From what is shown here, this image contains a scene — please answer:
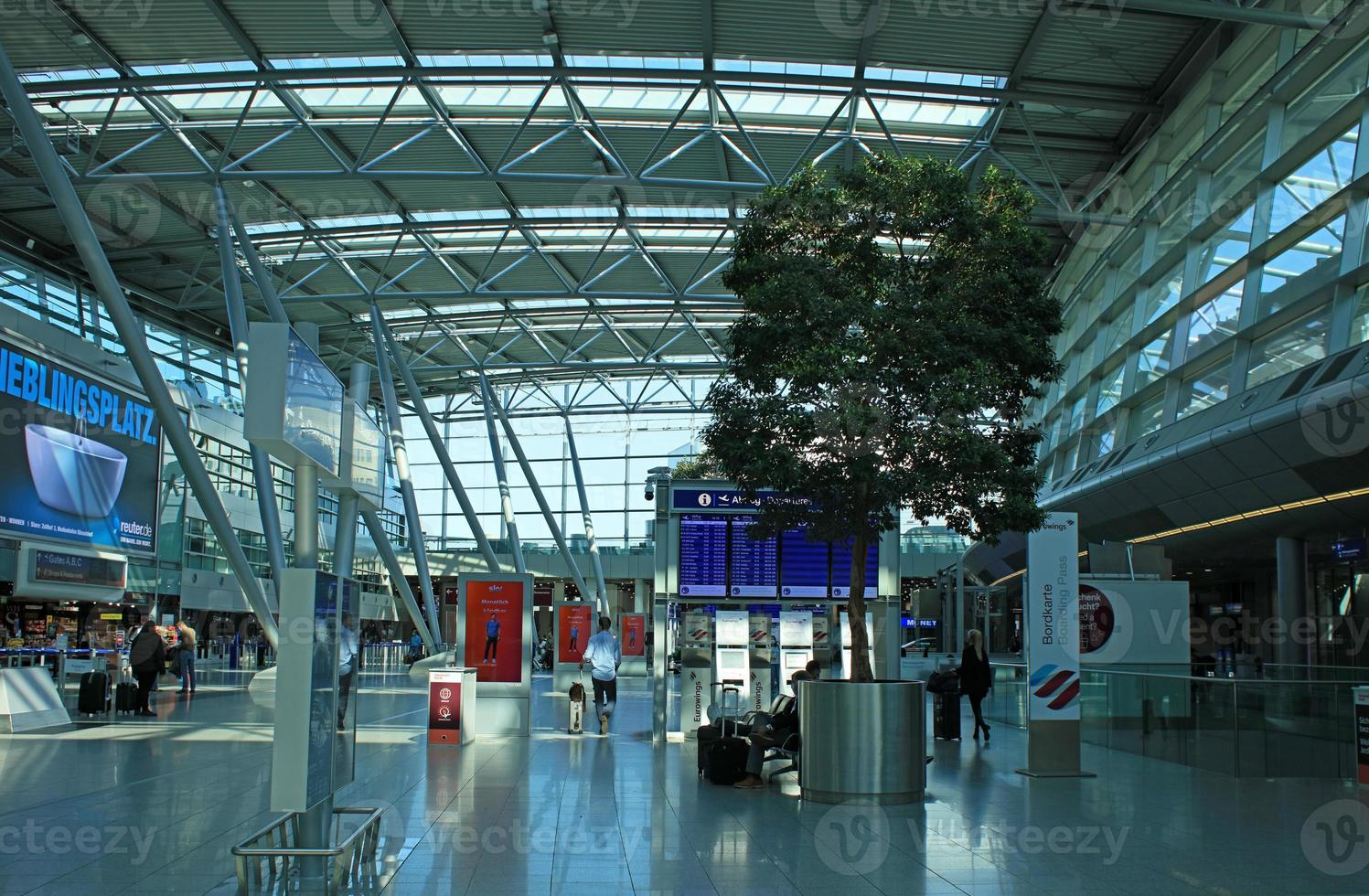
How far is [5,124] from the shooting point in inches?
1070

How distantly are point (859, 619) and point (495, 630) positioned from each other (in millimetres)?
8543

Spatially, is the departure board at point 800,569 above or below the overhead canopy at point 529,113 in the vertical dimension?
below

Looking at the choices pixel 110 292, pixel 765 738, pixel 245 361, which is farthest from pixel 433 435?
pixel 765 738

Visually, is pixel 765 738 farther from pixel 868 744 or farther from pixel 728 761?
pixel 868 744

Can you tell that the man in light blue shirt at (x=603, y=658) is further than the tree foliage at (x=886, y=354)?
Yes

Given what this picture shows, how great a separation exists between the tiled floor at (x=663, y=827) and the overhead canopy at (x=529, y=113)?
13644mm

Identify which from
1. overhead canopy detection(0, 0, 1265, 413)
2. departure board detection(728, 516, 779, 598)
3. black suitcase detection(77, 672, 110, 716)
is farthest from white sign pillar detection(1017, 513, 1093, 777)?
black suitcase detection(77, 672, 110, 716)

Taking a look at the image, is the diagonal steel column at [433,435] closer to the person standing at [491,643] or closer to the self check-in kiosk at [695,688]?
the person standing at [491,643]

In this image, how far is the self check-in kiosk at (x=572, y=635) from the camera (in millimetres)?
32875

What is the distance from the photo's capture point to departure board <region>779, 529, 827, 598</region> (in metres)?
18.0

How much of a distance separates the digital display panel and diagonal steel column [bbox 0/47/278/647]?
13840 mm

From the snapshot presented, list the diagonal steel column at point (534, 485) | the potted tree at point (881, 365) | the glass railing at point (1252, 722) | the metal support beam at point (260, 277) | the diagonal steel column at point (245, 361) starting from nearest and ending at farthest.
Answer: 1. the potted tree at point (881, 365)
2. the glass railing at point (1252, 722)
3. the diagonal steel column at point (245, 361)
4. the metal support beam at point (260, 277)
5. the diagonal steel column at point (534, 485)

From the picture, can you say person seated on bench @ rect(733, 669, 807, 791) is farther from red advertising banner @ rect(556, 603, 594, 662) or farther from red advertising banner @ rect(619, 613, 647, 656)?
red advertising banner @ rect(619, 613, 647, 656)

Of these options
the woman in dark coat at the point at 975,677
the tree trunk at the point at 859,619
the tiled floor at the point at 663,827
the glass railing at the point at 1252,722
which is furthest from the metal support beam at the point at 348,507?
the glass railing at the point at 1252,722
